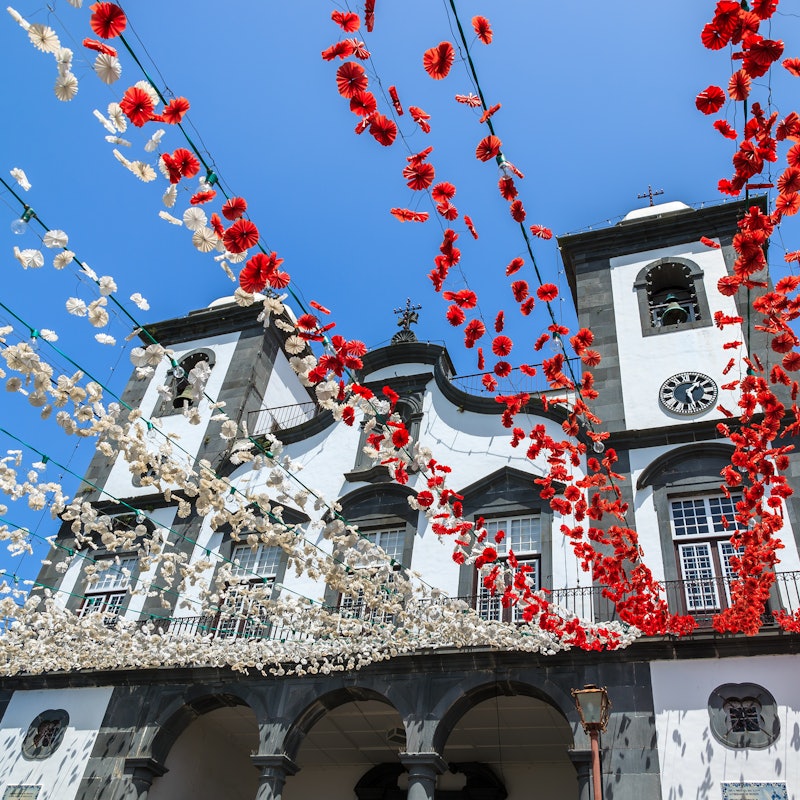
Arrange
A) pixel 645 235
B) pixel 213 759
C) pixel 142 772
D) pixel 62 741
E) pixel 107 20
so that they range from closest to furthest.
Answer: pixel 107 20
pixel 142 772
pixel 62 741
pixel 213 759
pixel 645 235

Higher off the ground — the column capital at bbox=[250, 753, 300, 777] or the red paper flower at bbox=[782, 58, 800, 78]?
the red paper flower at bbox=[782, 58, 800, 78]

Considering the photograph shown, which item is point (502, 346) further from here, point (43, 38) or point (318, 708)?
point (318, 708)

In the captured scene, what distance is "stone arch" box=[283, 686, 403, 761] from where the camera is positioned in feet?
43.2

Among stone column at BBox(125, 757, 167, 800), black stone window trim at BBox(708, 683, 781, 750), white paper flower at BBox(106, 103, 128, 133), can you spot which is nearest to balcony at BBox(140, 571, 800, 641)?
black stone window trim at BBox(708, 683, 781, 750)

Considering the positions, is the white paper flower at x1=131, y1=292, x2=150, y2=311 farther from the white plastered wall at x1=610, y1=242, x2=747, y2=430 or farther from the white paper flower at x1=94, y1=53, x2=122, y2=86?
the white plastered wall at x1=610, y1=242, x2=747, y2=430

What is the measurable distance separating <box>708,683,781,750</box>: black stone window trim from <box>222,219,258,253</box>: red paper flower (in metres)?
9.36

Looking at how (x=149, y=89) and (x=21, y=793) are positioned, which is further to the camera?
(x=21, y=793)

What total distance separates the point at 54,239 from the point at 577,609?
9840mm

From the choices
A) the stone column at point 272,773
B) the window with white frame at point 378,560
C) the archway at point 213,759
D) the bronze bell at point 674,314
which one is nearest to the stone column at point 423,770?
the stone column at point 272,773

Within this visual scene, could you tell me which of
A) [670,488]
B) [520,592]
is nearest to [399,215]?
[520,592]

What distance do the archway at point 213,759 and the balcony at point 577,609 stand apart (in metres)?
1.46

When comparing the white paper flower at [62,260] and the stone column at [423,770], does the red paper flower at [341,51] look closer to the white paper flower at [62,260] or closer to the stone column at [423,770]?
the white paper flower at [62,260]

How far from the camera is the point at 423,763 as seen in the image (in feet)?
39.4

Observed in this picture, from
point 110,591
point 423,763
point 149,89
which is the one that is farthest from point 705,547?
point 110,591
